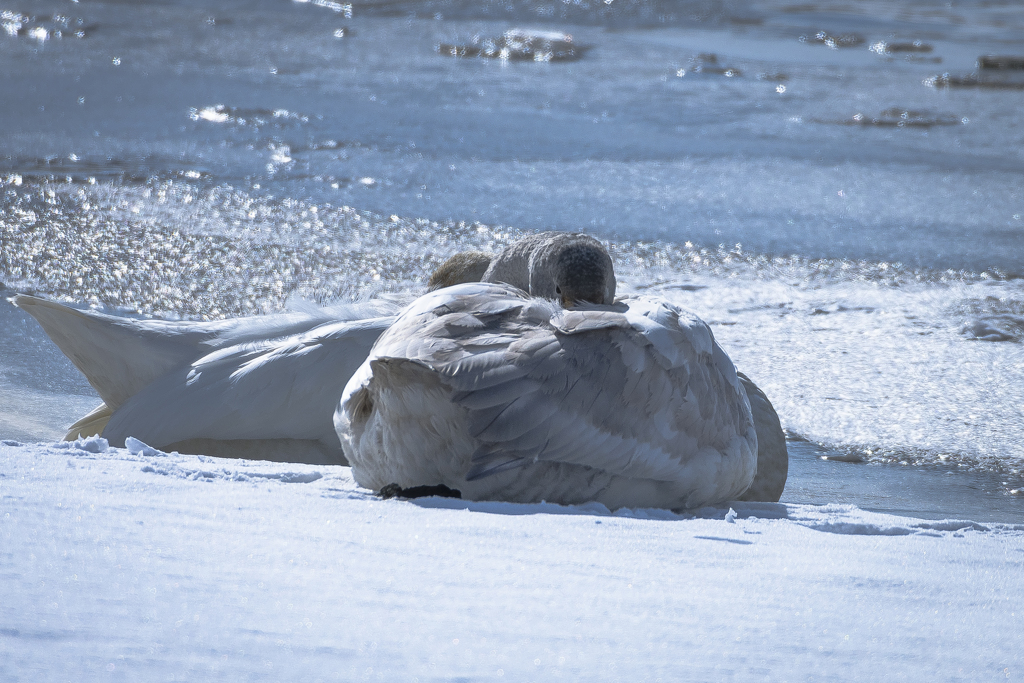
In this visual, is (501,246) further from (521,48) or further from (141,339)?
(521,48)

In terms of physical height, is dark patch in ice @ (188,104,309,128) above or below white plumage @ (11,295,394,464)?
above

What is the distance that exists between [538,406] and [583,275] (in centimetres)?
70

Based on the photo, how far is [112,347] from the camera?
292cm

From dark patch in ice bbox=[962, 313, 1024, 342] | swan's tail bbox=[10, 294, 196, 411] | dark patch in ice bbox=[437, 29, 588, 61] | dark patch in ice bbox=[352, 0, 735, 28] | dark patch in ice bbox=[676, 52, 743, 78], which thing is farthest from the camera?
dark patch in ice bbox=[352, 0, 735, 28]

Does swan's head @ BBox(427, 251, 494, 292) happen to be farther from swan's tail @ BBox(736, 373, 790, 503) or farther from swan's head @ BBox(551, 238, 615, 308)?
swan's tail @ BBox(736, 373, 790, 503)

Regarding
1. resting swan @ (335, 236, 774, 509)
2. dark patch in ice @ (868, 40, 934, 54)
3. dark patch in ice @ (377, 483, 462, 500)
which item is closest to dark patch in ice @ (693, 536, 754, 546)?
resting swan @ (335, 236, 774, 509)

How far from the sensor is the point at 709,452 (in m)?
2.24

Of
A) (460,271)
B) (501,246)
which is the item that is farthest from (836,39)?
(460,271)

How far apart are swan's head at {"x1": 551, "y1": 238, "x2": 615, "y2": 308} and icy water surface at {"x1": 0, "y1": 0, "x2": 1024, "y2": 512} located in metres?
0.83

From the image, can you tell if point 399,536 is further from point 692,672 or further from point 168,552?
point 692,672

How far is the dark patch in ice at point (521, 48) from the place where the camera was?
1022 cm

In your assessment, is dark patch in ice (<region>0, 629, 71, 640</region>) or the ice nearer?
dark patch in ice (<region>0, 629, 71, 640</region>)

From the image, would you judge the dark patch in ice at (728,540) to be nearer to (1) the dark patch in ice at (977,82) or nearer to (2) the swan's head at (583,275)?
(2) the swan's head at (583,275)

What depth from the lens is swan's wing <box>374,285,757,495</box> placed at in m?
1.98
